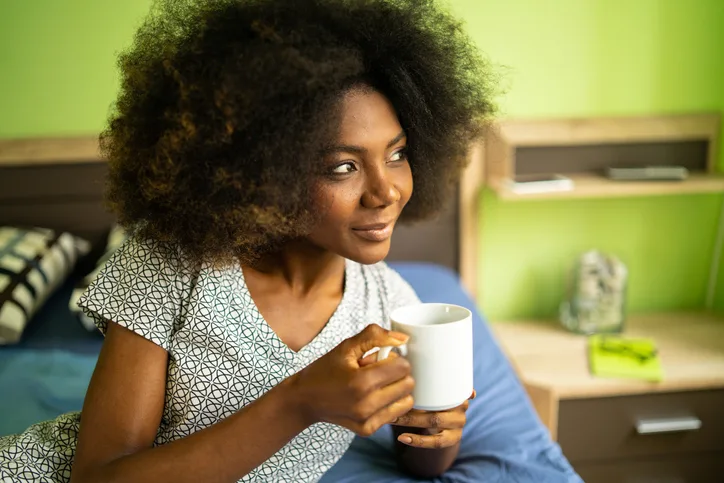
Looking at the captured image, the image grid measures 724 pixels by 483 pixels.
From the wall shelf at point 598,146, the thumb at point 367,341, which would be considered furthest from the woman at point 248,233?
the wall shelf at point 598,146

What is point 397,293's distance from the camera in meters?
1.18

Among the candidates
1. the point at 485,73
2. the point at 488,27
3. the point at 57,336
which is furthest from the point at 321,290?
the point at 488,27

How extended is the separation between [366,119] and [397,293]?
42 cm

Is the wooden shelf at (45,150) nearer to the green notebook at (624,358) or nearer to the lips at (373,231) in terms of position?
the lips at (373,231)

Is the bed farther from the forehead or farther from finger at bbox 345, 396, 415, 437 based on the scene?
the forehead

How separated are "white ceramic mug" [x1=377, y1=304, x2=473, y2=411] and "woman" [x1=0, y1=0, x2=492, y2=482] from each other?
0.10 feet

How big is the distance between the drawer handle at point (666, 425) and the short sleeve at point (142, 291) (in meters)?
1.37

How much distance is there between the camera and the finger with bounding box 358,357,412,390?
0.71 metres

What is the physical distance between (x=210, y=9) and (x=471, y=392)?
0.62m

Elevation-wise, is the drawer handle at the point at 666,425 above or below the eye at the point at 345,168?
below

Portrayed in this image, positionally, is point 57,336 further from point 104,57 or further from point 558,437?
point 558,437

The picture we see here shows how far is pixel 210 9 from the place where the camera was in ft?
2.87

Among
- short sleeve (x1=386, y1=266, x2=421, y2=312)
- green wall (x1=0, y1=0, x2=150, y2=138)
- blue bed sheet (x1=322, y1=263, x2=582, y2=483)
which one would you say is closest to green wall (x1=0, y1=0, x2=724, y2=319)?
green wall (x1=0, y1=0, x2=150, y2=138)

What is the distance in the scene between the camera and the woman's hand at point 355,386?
0.70 meters
